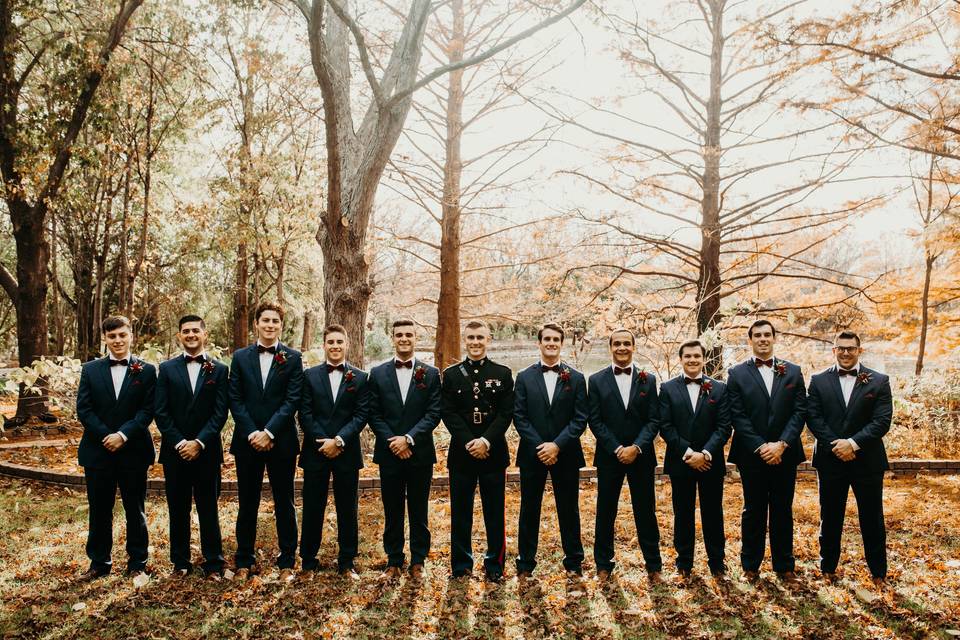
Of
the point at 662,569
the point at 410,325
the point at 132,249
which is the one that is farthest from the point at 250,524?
the point at 132,249

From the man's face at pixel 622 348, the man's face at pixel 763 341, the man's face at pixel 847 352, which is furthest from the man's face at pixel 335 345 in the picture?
the man's face at pixel 847 352

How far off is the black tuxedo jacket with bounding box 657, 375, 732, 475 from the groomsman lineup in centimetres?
1

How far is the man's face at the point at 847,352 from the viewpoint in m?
4.61

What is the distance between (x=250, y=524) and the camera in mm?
4664

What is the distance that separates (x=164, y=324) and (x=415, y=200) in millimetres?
14058

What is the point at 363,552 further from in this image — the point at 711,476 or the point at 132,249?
the point at 132,249

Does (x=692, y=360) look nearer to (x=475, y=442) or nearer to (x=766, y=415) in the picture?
(x=766, y=415)

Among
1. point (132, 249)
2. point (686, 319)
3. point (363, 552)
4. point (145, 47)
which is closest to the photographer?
point (363, 552)

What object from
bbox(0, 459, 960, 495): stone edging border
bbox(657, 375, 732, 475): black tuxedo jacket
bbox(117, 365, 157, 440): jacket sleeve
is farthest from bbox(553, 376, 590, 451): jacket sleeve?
bbox(117, 365, 157, 440): jacket sleeve

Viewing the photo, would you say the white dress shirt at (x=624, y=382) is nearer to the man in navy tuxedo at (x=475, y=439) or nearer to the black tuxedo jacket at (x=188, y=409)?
the man in navy tuxedo at (x=475, y=439)

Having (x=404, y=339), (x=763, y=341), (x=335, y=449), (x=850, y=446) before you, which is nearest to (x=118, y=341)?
(x=335, y=449)

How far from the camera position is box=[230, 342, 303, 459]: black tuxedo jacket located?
→ 4.66 m

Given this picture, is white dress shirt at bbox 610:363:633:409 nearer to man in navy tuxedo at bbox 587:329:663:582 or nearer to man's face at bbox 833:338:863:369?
man in navy tuxedo at bbox 587:329:663:582

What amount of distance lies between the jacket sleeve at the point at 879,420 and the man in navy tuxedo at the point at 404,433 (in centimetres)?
302
